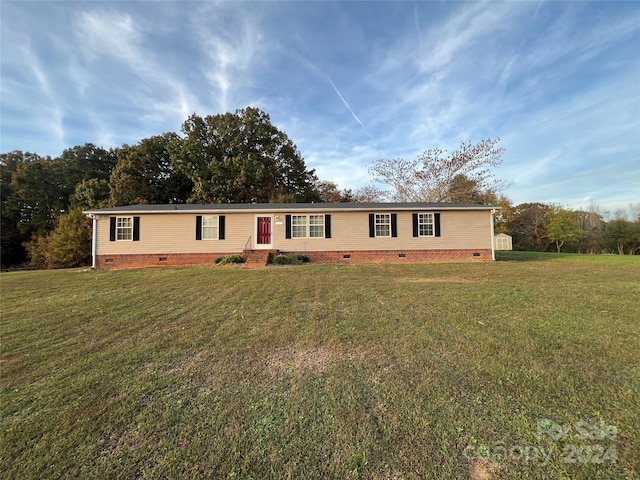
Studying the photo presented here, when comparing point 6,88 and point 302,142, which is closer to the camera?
point 6,88

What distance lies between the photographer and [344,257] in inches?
539

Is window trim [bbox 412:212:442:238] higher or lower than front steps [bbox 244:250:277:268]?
higher

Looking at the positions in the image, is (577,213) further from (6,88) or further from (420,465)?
(6,88)

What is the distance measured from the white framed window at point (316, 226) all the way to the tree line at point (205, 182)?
8684 millimetres

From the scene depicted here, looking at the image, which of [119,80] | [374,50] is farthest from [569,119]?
[119,80]

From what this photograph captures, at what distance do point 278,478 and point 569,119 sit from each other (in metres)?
18.9

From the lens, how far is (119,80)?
11812 mm

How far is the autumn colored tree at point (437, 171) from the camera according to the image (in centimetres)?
2278

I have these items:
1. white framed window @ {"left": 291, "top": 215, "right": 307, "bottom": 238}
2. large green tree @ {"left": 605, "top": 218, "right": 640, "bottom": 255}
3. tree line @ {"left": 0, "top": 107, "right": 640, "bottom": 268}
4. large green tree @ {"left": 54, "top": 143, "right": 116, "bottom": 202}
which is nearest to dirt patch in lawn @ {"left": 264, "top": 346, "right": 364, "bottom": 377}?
white framed window @ {"left": 291, "top": 215, "right": 307, "bottom": 238}

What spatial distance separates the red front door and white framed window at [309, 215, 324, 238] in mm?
2043

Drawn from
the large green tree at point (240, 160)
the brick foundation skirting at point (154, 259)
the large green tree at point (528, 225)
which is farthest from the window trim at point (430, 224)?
the large green tree at point (528, 225)

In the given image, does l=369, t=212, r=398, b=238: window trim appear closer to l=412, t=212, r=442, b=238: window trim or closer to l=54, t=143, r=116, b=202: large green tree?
l=412, t=212, r=442, b=238: window trim

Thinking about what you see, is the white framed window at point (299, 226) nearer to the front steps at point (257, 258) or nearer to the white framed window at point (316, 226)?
the white framed window at point (316, 226)

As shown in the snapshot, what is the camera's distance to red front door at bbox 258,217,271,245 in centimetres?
1387
